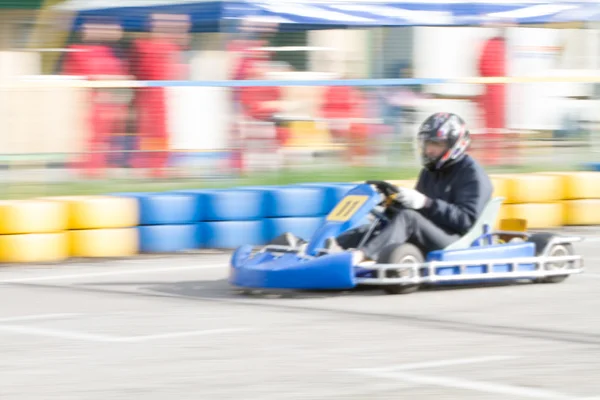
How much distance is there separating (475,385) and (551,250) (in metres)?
3.37

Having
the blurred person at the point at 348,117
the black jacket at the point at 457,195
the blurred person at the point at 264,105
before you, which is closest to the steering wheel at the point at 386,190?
the black jacket at the point at 457,195

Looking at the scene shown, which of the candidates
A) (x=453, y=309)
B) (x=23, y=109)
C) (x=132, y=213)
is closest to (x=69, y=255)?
(x=132, y=213)

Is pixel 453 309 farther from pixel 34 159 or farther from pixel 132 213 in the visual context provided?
pixel 34 159

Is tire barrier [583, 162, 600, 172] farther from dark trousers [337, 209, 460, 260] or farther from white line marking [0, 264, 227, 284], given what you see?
dark trousers [337, 209, 460, 260]

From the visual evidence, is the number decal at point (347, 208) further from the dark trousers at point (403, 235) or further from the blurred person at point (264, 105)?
the blurred person at point (264, 105)

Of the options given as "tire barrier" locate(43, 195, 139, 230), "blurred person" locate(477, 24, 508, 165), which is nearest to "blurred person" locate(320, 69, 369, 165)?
"blurred person" locate(477, 24, 508, 165)

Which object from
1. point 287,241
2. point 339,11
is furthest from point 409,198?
point 339,11

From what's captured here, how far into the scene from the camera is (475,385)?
5258mm

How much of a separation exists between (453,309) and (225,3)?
7213 millimetres

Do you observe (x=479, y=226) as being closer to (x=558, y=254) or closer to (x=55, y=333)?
(x=558, y=254)

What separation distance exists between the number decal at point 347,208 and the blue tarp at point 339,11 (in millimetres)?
4875

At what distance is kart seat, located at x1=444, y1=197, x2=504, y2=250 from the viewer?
823 cm

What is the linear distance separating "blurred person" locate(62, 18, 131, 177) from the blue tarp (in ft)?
1.51

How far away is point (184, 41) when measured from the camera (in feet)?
40.3
